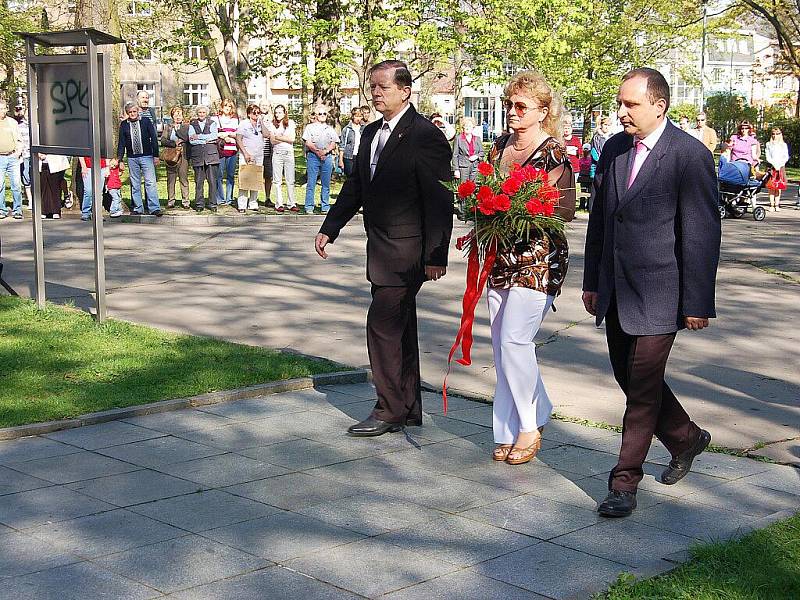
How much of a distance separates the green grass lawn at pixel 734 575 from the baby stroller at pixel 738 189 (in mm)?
19221

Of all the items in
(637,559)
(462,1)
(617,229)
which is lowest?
(637,559)

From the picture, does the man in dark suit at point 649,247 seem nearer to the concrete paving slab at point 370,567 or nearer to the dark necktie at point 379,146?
the concrete paving slab at point 370,567

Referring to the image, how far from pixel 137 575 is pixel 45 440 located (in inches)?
92.7

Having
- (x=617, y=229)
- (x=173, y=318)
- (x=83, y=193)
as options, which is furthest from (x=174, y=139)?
(x=617, y=229)

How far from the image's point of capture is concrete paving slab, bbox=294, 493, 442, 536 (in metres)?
5.15

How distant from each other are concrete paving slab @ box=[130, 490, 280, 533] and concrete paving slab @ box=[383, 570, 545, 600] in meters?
1.13

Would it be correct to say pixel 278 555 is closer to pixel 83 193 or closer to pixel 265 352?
pixel 265 352

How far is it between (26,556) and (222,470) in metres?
1.48

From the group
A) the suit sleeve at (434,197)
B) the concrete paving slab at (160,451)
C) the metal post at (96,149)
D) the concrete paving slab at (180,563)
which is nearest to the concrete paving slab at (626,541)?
the concrete paving slab at (180,563)

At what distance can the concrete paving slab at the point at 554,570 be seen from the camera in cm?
438

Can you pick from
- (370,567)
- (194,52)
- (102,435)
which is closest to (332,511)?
(370,567)

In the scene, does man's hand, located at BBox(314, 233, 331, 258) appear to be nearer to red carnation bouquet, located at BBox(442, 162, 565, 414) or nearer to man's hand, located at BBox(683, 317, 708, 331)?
red carnation bouquet, located at BBox(442, 162, 565, 414)

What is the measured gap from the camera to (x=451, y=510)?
5.40 metres

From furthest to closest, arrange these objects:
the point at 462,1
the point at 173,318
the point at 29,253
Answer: the point at 462,1
the point at 29,253
the point at 173,318
